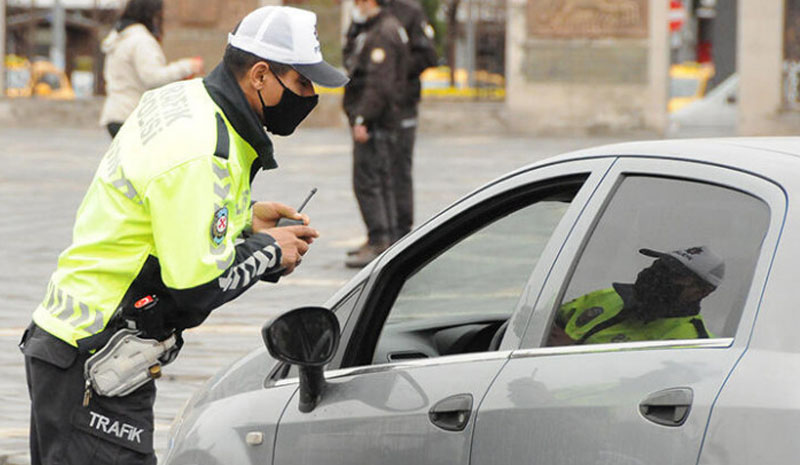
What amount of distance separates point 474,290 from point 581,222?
6.80 metres

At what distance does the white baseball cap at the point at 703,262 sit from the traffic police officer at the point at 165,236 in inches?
41.3

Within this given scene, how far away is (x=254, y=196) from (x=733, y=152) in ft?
44.6

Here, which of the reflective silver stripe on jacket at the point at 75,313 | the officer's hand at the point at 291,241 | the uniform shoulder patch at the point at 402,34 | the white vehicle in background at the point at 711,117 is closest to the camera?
the reflective silver stripe on jacket at the point at 75,313

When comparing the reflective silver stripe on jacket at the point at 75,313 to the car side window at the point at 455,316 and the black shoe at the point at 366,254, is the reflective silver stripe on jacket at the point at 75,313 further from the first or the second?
the black shoe at the point at 366,254

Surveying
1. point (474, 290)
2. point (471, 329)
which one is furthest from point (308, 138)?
point (471, 329)

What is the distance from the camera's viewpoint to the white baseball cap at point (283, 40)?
3.96 metres

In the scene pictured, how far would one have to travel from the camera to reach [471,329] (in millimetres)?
4441

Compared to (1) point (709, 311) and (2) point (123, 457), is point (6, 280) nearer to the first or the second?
(2) point (123, 457)

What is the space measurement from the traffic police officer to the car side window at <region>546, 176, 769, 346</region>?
2.82ft

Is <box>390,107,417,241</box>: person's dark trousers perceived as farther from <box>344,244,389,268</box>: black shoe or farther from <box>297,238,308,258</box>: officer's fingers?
<box>297,238,308,258</box>: officer's fingers

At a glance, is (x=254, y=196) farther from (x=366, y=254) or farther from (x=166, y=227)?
(x=166, y=227)

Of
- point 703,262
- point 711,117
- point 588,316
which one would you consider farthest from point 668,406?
point 711,117

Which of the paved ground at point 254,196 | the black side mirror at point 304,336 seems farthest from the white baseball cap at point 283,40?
the paved ground at point 254,196

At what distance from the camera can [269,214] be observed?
4.26 meters
